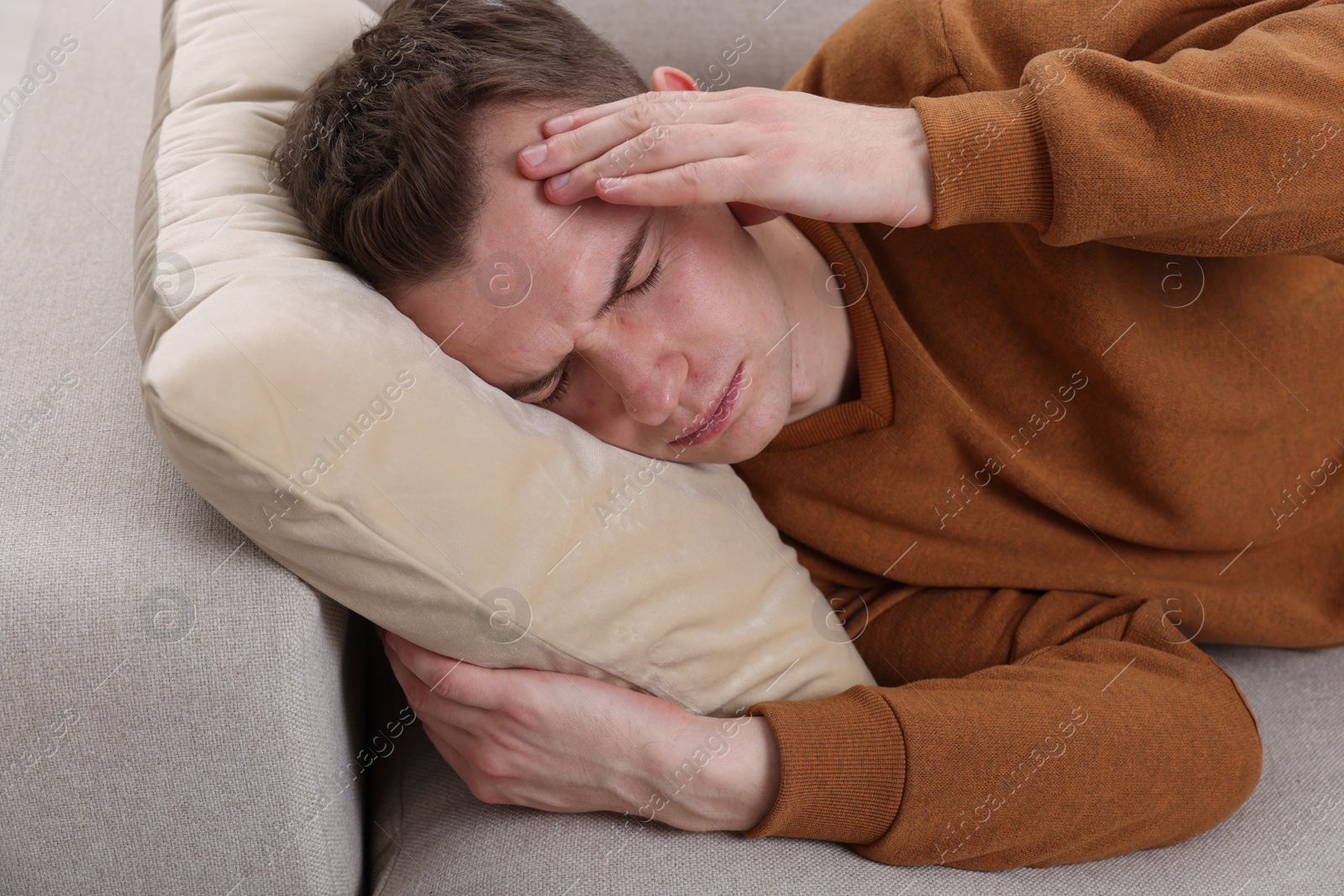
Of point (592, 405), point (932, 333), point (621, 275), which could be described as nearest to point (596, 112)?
point (621, 275)

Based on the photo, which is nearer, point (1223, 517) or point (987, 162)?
point (987, 162)

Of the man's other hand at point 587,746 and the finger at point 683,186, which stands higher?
the finger at point 683,186

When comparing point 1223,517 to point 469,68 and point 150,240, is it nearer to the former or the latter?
point 469,68

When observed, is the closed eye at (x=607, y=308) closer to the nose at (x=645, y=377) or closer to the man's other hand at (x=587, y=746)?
the nose at (x=645, y=377)

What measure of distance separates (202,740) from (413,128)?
555mm

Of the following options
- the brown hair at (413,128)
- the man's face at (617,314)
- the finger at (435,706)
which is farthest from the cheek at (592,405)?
the finger at (435,706)

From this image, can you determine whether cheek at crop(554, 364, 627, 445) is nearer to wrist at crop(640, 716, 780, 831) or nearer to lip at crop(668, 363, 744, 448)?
lip at crop(668, 363, 744, 448)

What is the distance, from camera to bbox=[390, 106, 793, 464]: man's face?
91 centimetres

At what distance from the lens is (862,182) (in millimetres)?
937

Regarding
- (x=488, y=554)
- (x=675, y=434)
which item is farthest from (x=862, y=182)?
(x=488, y=554)

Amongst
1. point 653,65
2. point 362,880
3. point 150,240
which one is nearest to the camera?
point 150,240

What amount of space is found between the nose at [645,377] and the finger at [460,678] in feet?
0.91

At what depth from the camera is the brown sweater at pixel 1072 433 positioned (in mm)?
916

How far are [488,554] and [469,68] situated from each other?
1.51 feet
